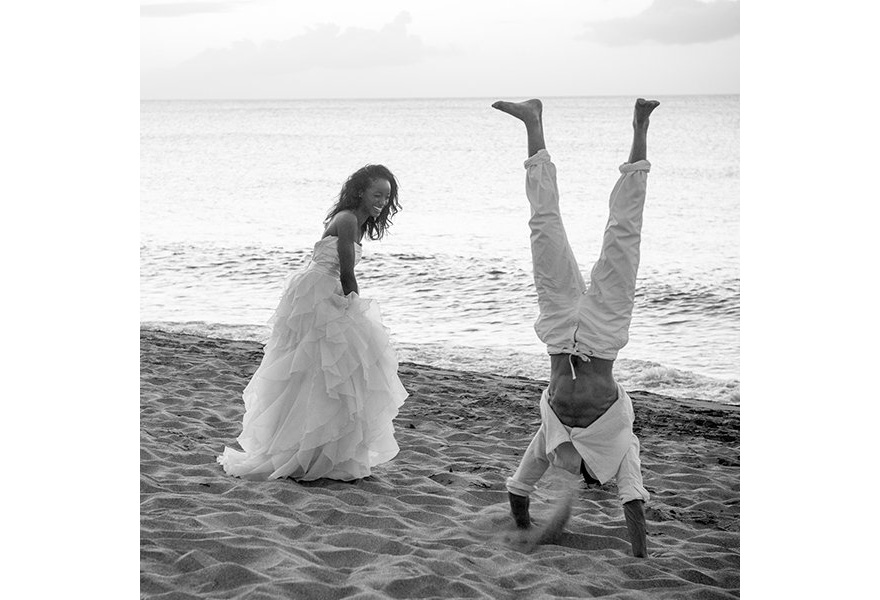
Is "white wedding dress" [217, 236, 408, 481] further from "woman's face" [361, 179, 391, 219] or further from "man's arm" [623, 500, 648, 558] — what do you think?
"man's arm" [623, 500, 648, 558]

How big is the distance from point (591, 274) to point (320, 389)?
130cm

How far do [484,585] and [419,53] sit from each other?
2.66 meters

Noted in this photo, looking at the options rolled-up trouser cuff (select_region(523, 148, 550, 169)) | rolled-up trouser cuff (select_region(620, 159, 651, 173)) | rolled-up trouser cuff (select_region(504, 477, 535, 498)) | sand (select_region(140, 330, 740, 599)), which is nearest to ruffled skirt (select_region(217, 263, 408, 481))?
sand (select_region(140, 330, 740, 599))

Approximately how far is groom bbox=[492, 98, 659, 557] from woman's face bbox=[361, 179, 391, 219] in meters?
0.88

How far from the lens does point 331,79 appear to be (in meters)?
5.19

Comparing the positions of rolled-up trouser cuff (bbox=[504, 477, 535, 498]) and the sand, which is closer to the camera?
the sand

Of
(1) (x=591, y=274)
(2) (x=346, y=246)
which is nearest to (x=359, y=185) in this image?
(2) (x=346, y=246)

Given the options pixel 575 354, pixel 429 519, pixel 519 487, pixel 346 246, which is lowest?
pixel 429 519

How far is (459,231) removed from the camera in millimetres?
14430

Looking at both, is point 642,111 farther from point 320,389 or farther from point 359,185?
point 320,389

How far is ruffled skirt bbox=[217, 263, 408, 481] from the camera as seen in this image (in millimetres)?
3738

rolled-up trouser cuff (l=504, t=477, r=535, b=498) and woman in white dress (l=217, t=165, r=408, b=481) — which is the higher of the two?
woman in white dress (l=217, t=165, r=408, b=481)
